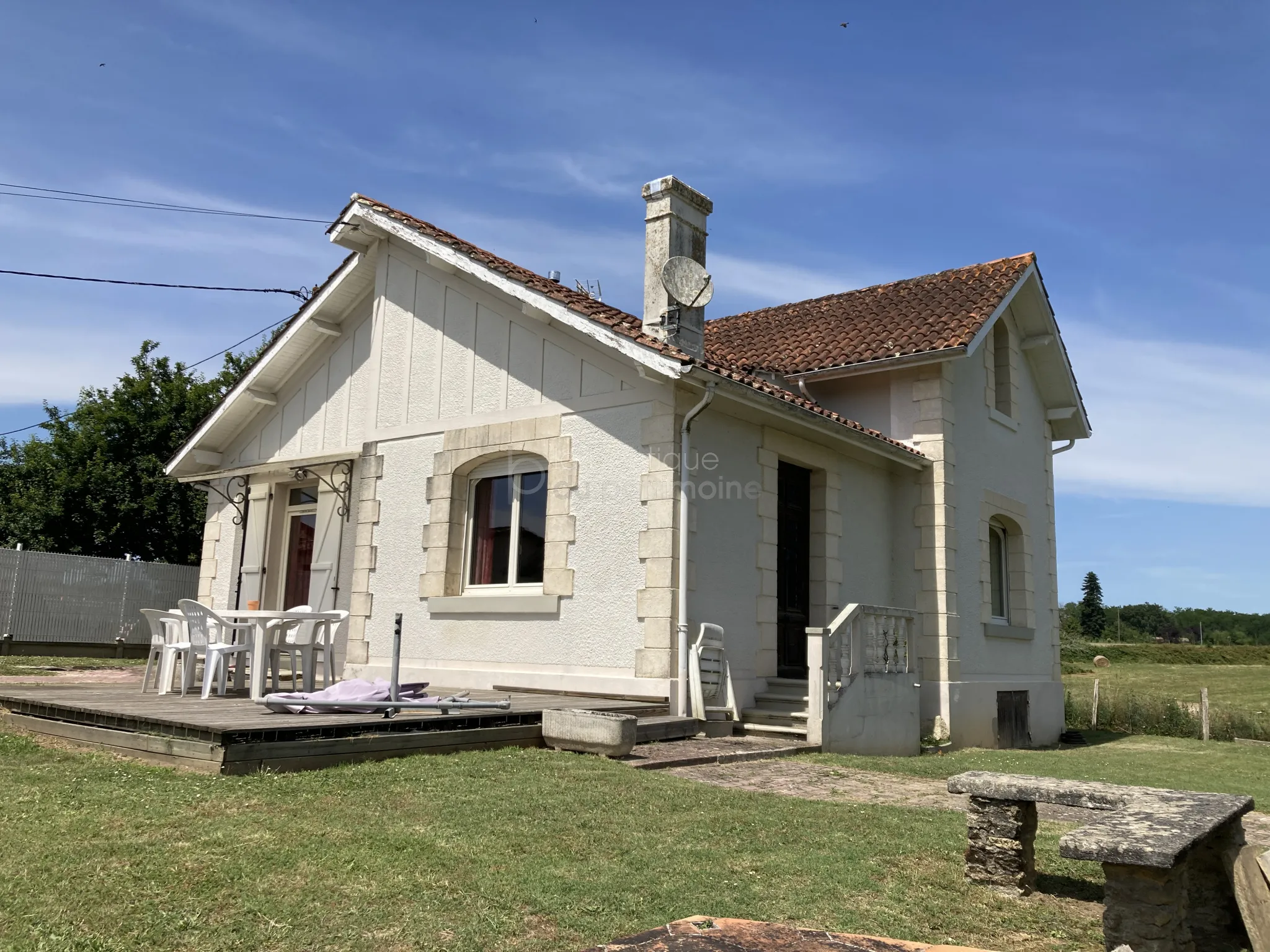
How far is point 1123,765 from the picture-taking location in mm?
10977

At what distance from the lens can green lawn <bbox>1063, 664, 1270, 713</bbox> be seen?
97.4ft

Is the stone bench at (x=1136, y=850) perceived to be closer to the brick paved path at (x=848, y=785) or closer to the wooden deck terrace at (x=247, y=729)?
the brick paved path at (x=848, y=785)

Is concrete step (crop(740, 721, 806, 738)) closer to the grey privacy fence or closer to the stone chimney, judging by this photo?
the stone chimney

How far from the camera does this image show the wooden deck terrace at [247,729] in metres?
6.44

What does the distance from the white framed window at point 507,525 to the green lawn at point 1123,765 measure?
12.0 ft

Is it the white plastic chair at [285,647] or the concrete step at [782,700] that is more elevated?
the white plastic chair at [285,647]

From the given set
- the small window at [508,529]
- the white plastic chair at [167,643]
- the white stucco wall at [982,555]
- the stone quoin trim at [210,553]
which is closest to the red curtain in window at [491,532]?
the small window at [508,529]

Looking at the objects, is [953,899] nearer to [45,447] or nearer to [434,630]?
[434,630]

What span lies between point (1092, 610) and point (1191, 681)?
56.1 m

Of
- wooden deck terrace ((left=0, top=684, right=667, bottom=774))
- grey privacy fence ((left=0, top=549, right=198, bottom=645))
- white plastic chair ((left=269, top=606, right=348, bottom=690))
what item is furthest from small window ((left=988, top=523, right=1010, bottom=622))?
grey privacy fence ((left=0, top=549, right=198, bottom=645))

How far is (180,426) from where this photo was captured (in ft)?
88.5

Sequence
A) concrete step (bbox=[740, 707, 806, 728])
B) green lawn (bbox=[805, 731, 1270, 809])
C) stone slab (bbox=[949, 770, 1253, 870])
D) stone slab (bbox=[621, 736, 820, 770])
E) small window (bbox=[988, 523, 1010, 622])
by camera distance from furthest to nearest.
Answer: small window (bbox=[988, 523, 1010, 622]) < concrete step (bbox=[740, 707, 806, 728]) < green lawn (bbox=[805, 731, 1270, 809]) < stone slab (bbox=[621, 736, 820, 770]) < stone slab (bbox=[949, 770, 1253, 870])

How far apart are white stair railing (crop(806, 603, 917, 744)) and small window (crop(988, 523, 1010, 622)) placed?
174 inches

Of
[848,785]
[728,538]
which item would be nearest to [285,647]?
[728,538]
